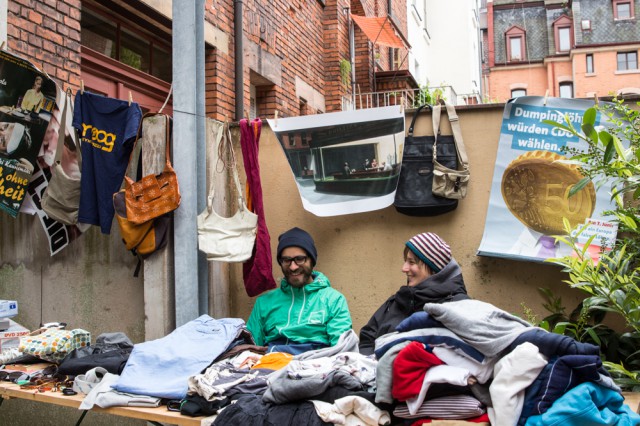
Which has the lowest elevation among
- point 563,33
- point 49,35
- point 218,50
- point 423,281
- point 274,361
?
point 274,361

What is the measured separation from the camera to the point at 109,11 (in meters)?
6.71

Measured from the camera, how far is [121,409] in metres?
3.42

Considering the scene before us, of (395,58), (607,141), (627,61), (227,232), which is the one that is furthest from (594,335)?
(627,61)

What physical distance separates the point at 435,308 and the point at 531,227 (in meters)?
1.90

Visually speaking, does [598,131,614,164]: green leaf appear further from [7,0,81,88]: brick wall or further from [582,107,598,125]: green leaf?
[7,0,81,88]: brick wall

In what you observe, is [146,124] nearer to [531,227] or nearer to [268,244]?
[268,244]

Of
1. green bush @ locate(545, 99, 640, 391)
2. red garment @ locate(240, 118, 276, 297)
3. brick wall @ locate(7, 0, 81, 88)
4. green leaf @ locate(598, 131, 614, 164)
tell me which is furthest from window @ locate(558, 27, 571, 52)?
green leaf @ locate(598, 131, 614, 164)

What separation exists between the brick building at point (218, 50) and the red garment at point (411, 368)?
323 centimetres

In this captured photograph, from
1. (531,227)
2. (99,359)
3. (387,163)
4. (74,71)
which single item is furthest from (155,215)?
(531,227)

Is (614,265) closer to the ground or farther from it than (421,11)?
closer to the ground

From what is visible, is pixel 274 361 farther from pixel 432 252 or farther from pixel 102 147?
pixel 102 147

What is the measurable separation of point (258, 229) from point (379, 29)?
865cm

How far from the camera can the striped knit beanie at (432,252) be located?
3760 mm

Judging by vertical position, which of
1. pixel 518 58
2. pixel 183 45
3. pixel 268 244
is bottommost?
pixel 268 244
